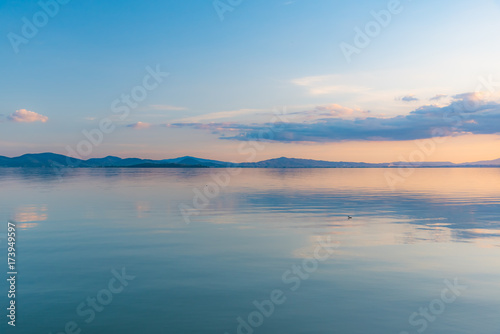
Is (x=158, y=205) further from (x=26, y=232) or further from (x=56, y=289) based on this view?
(x=56, y=289)

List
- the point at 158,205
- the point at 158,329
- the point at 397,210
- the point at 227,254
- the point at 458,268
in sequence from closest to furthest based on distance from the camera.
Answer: the point at 158,329 < the point at 458,268 < the point at 227,254 < the point at 397,210 < the point at 158,205

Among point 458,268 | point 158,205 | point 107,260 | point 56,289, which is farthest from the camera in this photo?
point 158,205

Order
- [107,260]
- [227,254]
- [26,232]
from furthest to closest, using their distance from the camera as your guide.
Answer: [26,232] < [227,254] < [107,260]

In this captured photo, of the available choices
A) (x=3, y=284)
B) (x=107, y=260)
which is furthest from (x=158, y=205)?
(x=3, y=284)

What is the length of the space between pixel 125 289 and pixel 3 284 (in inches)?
224

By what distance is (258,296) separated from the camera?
16.7 m

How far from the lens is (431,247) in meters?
25.9

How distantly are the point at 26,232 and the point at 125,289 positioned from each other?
1775 cm

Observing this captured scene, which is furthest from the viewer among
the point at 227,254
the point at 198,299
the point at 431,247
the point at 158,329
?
the point at 431,247

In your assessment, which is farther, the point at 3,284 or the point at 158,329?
the point at 3,284

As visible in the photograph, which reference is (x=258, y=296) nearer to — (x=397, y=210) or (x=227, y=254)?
(x=227, y=254)

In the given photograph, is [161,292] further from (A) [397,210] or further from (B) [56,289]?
(A) [397,210]

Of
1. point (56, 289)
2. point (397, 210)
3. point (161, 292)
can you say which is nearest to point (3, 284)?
point (56, 289)

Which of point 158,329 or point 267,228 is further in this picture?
point 267,228
